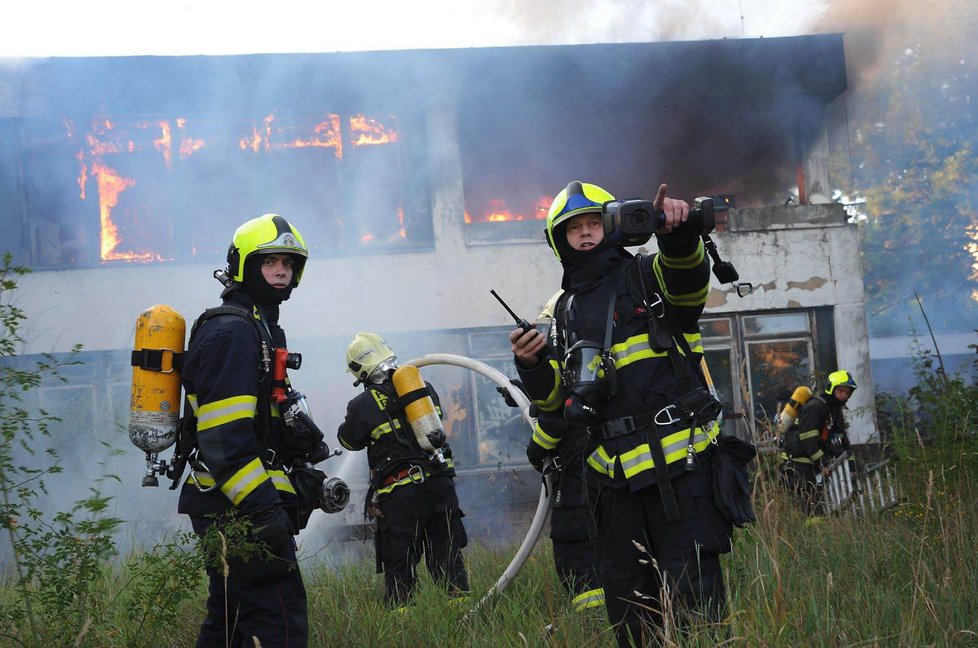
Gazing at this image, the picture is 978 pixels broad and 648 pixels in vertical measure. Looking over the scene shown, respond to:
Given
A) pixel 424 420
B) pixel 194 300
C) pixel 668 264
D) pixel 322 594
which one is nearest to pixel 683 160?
pixel 194 300

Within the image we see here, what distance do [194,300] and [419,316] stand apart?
297 centimetres

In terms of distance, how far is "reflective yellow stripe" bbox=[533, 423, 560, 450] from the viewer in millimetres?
4840

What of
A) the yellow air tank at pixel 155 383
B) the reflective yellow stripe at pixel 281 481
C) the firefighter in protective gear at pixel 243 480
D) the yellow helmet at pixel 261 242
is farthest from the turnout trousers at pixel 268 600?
the yellow helmet at pixel 261 242

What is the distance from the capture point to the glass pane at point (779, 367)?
14.0m

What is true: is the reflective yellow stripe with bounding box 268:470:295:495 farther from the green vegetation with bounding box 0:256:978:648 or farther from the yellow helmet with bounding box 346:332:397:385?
the yellow helmet with bounding box 346:332:397:385

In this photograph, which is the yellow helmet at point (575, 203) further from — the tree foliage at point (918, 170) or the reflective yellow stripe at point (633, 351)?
the tree foliage at point (918, 170)

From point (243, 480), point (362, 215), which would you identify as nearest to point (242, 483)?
point (243, 480)

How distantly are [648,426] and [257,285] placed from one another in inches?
67.6

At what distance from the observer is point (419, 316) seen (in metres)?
13.4

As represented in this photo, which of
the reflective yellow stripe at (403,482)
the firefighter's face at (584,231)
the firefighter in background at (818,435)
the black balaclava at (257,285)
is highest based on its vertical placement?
the firefighter's face at (584,231)

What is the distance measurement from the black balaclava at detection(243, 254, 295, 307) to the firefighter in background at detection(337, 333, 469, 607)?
2.29 metres

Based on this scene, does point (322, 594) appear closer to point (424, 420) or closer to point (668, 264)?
point (424, 420)

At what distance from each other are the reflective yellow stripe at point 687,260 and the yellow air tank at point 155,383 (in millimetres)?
1869

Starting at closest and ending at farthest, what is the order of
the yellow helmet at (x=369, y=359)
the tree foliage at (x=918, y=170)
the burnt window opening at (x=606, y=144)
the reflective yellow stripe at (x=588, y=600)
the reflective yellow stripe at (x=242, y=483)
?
the reflective yellow stripe at (x=242, y=483) < the reflective yellow stripe at (x=588, y=600) < the yellow helmet at (x=369, y=359) < the burnt window opening at (x=606, y=144) < the tree foliage at (x=918, y=170)
